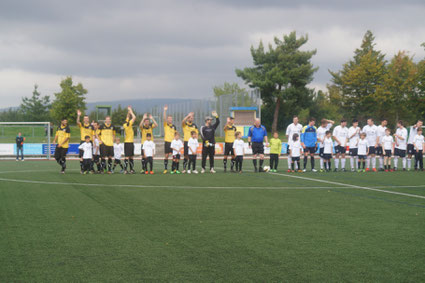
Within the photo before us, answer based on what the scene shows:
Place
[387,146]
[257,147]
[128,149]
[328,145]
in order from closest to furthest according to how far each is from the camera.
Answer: [128,149] → [257,147] → [328,145] → [387,146]

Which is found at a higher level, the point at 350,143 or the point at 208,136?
the point at 208,136

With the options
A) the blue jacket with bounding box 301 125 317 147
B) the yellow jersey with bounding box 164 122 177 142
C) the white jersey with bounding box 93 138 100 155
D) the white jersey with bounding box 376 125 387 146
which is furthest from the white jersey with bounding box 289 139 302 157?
the white jersey with bounding box 93 138 100 155

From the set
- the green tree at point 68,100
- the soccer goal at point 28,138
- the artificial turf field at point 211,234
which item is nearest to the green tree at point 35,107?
the green tree at point 68,100

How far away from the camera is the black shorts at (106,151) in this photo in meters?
17.2

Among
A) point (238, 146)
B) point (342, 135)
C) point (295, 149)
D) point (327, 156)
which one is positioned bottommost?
point (327, 156)

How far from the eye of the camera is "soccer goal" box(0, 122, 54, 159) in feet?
104

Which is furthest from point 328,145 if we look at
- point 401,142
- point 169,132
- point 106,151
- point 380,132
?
point 106,151

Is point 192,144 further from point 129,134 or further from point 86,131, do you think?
point 86,131

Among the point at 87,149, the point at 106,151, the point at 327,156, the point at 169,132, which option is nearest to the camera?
the point at 87,149

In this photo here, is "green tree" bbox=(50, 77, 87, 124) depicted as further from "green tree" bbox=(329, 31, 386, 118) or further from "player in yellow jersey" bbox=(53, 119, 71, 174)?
"player in yellow jersey" bbox=(53, 119, 71, 174)

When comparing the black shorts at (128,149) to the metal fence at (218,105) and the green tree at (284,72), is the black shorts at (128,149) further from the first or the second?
the green tree at (284,72)

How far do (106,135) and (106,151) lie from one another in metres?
0.60

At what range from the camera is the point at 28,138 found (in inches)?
1316

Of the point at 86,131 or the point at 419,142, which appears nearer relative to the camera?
the point at 86,131
